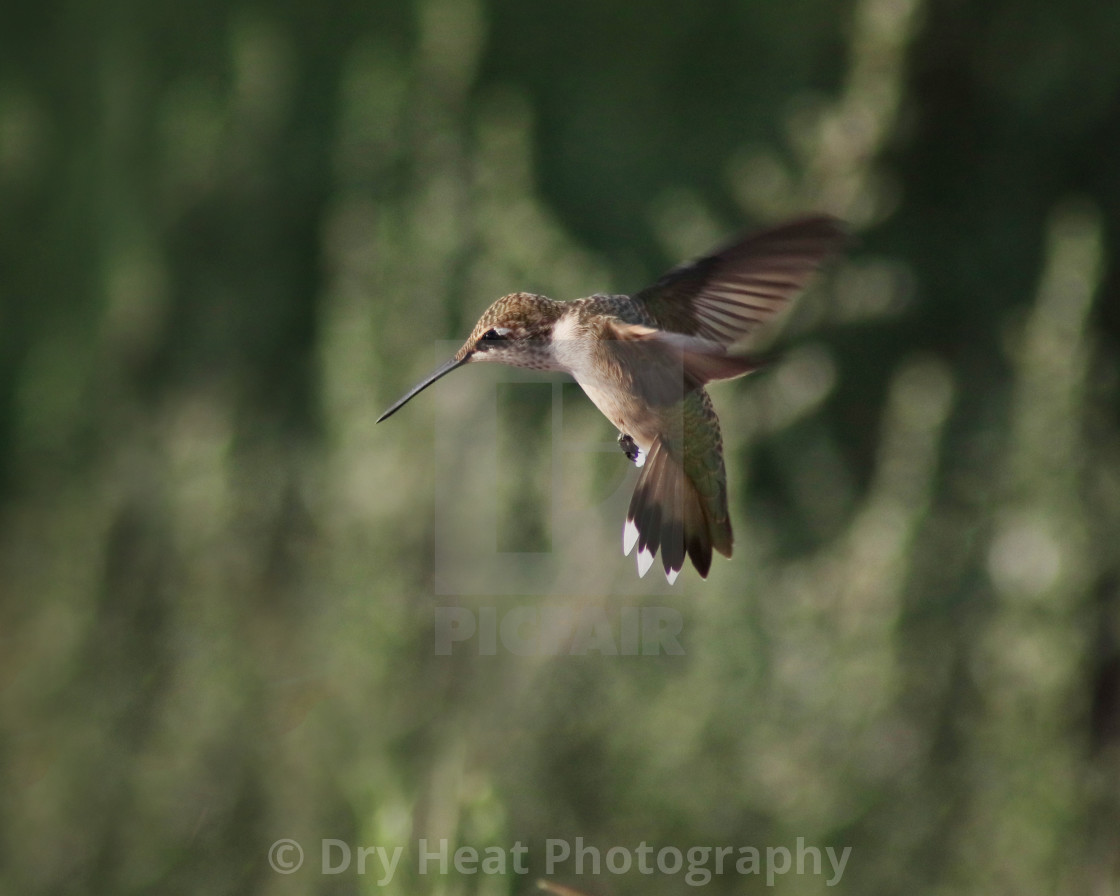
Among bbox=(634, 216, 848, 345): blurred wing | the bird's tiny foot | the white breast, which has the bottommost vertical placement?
the bird's tiny foot

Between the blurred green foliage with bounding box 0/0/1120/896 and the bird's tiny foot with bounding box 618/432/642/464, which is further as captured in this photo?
the blurred green foliage with bounding box 0/0/1120/896

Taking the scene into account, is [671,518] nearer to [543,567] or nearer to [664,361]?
[664,361]

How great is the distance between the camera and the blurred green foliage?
5.77ft

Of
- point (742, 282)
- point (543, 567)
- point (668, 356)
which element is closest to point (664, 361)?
point (668, 356)

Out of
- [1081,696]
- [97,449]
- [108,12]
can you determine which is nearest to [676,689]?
→ [1081,696]

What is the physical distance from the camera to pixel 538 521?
6.98ft

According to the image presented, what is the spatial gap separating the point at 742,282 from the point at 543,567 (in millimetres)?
1188

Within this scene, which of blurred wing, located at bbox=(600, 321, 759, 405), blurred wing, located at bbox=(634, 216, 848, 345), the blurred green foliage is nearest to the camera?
blurred wing, located at bbox=(600, 321, 759, 405)

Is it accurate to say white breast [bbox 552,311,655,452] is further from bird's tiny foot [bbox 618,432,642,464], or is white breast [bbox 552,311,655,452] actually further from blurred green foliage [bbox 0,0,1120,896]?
blurred green foliage [bbox 0,0,1120,896]

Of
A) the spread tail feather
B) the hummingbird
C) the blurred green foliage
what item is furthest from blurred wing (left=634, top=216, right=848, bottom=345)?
the blurred green foliage

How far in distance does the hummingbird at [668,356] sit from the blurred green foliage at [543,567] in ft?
1.38

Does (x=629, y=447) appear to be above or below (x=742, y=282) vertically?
below

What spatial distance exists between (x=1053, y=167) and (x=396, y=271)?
1.86m

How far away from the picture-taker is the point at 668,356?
65 centimetres
